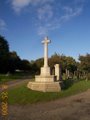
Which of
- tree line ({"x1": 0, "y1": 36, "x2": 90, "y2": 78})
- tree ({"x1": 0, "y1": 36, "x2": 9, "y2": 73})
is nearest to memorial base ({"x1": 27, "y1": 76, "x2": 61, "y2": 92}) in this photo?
tree line ({"x1": 0, "y1": 36, "x2": 90, "y2": 78})

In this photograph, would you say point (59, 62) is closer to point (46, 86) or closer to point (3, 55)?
point (3, 55)

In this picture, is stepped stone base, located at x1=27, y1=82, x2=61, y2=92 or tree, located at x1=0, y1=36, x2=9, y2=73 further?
tree, located at x1=0, y1=36, x2=9, y2=73

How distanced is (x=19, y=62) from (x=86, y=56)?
33546 millimetres

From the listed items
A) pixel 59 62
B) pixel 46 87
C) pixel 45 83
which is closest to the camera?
pixel 46 87

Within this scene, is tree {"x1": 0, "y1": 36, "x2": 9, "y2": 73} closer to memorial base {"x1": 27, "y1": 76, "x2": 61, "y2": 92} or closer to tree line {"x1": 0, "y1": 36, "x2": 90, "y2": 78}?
tree line {"x1": 0, "y1": 36, "x2": 90, "y2": 78}

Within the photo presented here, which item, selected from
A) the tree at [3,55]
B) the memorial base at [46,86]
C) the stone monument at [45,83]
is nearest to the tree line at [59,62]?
the tree at [3,55]

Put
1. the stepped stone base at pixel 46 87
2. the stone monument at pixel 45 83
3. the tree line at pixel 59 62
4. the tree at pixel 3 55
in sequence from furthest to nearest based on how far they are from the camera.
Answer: the tree at pixel 3 55, the tree line at pixel 59 62, the stone monument at pixel 45 83, the stepped stone base at pixel 46 87

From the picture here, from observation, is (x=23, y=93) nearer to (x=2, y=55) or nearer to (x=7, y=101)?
(x=7, y=101)

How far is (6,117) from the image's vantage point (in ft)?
40.2

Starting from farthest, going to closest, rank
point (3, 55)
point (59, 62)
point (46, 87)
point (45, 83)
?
point (3, 55) < point (59, 62) < point (45, 83) < point (46, 87)

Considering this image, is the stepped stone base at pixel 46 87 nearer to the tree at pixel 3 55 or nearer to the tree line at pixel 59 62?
the tree line at pixel 59 62

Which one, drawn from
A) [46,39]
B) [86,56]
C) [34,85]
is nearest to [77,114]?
[34,85]

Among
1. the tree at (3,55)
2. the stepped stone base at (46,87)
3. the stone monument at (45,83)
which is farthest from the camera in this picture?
the tree at (3,55)

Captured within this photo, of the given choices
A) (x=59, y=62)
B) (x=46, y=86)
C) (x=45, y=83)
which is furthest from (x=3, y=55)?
(x=46, y=86)
